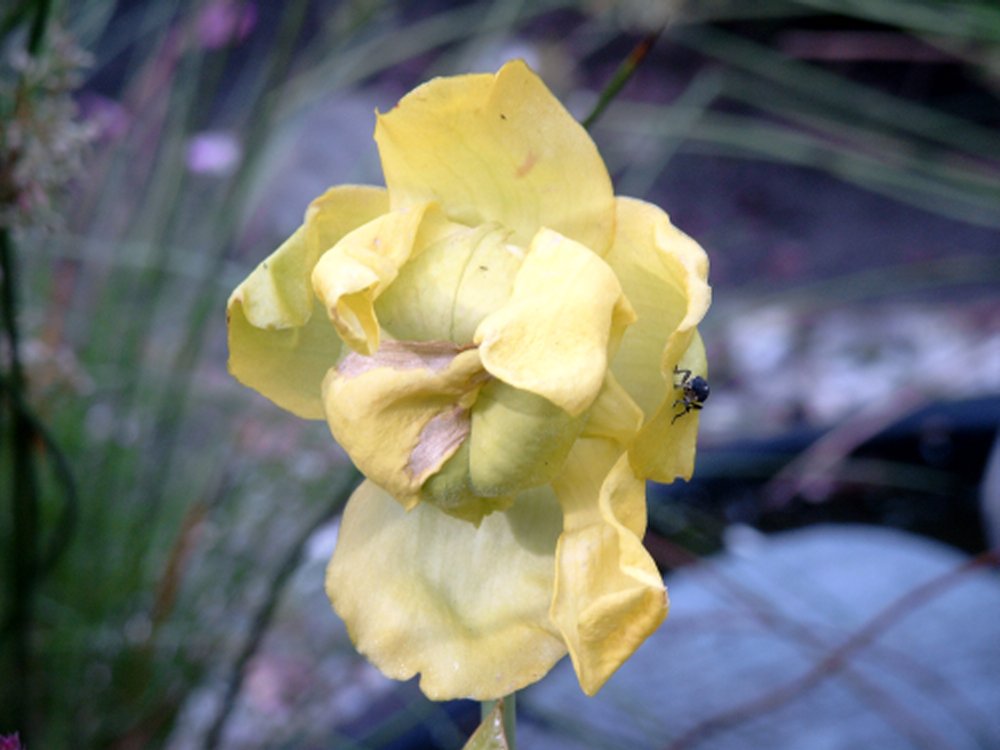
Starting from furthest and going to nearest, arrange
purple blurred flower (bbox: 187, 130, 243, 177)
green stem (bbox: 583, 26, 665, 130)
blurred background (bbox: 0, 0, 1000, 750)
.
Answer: purple blurred flower (bbox: 187, 130, 243, 177) → blurred background (bbox: 0, 0, 1000, 750) → green stem (bbox: 583, 26, 665, 130)

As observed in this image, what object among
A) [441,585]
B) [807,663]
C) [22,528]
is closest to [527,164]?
[441,585]

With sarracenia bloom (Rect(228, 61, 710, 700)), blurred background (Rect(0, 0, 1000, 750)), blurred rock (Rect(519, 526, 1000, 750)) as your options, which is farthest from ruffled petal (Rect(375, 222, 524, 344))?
blurred rock (Rect(519, 526, 1000, 750))

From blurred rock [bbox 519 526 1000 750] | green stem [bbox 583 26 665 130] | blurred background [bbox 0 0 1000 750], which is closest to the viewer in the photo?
green stem [bbox 583 26 665 130]

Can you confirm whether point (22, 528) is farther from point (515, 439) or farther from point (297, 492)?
point (297, 492)

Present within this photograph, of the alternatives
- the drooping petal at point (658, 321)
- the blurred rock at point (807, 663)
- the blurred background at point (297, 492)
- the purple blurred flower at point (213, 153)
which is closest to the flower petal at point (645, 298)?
the drooping petal at point (658, 321)

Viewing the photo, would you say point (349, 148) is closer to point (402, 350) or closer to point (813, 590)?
point (813, 590)

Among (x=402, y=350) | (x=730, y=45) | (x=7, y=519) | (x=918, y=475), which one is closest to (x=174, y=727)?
(x=7, y=519)

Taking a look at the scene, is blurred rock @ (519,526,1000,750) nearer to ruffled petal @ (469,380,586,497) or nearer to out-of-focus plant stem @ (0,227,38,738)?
out-of-focus plant stem @ (0,227,38,738)
